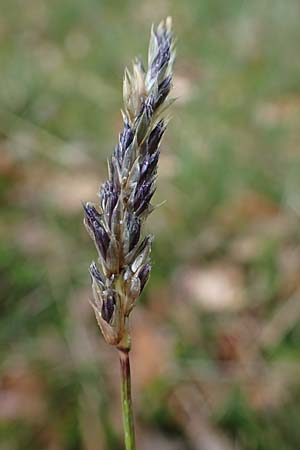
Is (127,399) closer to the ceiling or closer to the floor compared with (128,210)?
closer to the floor

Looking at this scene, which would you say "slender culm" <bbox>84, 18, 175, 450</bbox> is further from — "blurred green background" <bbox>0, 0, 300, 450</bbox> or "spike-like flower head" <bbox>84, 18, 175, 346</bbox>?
"blurred green background" <bbox>0, 0, 300, 450</bbox>

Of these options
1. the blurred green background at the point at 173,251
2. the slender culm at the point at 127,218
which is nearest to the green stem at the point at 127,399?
the slender culm at the point at 127,218

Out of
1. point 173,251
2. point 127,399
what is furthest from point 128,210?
point 173,251

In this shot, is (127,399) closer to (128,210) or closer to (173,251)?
(128,210)

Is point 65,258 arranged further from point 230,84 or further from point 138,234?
point 138,234

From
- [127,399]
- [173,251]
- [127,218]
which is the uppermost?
[173,251]

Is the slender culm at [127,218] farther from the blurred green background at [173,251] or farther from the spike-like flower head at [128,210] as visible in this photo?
the blurred green background at [173,251]

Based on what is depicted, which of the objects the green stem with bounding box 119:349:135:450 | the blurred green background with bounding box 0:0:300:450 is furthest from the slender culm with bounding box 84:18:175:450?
the blurred green background with bounding box 0:0:300:450

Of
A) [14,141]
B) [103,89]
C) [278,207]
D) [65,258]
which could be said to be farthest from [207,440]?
[103,89]

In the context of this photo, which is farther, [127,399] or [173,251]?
[173,251]
